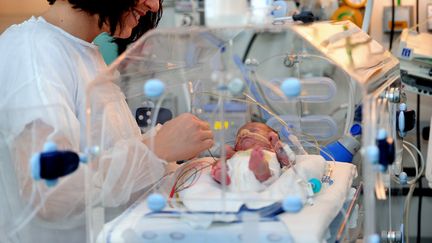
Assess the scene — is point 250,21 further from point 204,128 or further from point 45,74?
point 45,74

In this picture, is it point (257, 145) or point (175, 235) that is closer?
point (175, 235)

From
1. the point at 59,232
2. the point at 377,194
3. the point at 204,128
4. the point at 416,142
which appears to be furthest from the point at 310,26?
the point at 416,142

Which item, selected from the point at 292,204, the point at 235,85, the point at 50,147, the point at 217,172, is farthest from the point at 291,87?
the point at 50,147

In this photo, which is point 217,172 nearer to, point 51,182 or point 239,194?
point 239,194

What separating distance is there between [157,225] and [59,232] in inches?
12.4

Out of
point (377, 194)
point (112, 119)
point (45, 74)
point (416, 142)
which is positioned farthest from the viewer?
point (416, 142)

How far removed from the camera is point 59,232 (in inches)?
57.7

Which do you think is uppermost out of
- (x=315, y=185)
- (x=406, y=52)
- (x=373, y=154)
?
(x=373, y=154)

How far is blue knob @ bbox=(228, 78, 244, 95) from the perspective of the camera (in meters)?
1.26

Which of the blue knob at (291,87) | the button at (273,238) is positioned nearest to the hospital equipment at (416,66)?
the blue knob at (291,87)

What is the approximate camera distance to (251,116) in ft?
5.65

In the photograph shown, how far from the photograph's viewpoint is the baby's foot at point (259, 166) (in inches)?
54.3

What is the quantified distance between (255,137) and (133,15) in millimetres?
443

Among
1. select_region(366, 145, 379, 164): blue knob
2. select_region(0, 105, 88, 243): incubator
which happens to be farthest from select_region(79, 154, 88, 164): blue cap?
select_region(366, 145, 379, 164): blue knob
